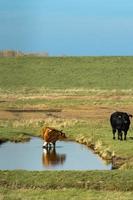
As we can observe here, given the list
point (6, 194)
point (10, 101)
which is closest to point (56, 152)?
point (6, 194)

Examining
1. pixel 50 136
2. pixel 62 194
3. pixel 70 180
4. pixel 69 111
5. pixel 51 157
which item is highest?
pixel 69 111

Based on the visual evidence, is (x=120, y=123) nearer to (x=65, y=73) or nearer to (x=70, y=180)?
(x=70, y=180)

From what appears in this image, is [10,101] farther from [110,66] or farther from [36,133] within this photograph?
[110,66]

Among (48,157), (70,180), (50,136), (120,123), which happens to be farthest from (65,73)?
(70,180)

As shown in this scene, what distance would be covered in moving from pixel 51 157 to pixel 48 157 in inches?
4.1

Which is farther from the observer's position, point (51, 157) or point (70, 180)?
point (51, 157)

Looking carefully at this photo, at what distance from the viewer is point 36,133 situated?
85.5 feet

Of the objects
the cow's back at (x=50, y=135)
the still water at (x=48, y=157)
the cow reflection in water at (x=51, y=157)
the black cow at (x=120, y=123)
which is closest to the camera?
the still water at (x=48, y=157)

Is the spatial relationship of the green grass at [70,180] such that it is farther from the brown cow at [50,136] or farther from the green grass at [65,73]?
the green grass at [65,73]

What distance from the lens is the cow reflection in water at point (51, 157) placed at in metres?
18.8

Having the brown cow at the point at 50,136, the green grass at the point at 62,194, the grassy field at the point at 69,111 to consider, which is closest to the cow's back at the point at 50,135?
the brown cow at the point at 50,136

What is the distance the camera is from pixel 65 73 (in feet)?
211

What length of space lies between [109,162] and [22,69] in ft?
157

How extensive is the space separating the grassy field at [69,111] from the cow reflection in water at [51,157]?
55.0 inches
